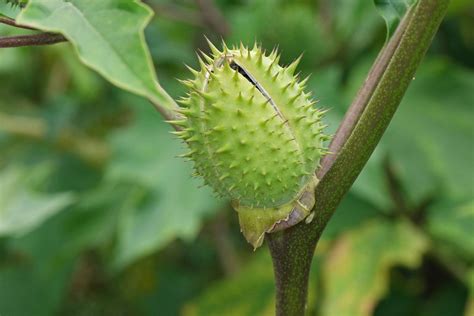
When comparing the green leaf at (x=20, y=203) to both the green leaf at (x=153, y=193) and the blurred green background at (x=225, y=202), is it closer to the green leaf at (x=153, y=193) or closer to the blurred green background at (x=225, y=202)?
the blurred green background at (x=225, y=202)

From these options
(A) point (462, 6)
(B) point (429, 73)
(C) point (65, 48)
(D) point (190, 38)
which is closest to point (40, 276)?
(C) point (65, 48)

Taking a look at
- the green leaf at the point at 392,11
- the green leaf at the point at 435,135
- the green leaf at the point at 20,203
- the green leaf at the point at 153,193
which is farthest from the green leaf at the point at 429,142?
the green leaf at the point at 392,11

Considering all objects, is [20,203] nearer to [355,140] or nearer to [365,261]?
[365,261]

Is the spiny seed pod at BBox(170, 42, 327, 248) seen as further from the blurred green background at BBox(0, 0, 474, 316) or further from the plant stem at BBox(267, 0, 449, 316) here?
the blurred green background at BBox(0, 0, 474, 316)

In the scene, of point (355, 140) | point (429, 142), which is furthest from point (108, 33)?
point (429, 142)

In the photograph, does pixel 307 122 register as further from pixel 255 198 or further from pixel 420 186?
pixel 420 186

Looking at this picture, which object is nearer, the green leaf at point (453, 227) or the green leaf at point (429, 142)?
the green leaf at point (453, 227)

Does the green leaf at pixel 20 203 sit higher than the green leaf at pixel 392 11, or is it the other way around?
the green leaf at pixel 392 11
